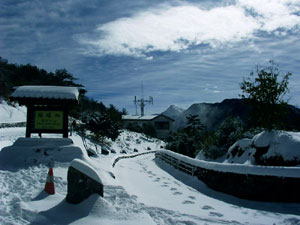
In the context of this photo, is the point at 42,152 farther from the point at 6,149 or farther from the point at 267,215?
the point at 267,215

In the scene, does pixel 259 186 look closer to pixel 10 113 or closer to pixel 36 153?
pixel 36 153

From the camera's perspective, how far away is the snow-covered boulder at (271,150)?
33.2ft

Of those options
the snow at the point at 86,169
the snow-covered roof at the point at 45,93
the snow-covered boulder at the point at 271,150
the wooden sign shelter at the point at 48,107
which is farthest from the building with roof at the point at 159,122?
the snow at the point at 86,169

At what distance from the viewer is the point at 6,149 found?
10.9 metres

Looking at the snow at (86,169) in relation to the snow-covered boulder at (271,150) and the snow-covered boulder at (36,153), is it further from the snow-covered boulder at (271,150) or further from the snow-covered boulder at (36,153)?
the snow-covered boulder at (271,150)

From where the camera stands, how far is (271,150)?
1108 centimetres

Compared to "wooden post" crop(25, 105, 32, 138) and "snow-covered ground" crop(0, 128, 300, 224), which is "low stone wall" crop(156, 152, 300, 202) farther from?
"wooden post" crop(25, 105, 32, 138)

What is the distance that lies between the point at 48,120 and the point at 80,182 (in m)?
7.11

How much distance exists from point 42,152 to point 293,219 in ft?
30.3

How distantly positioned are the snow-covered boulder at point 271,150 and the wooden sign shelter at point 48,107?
831 cm

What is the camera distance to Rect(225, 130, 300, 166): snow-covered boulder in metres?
10.1

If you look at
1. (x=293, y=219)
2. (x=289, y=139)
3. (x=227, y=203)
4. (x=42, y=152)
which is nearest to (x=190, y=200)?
(x=227, y=203)

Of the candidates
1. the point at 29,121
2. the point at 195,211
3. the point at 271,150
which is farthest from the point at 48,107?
the point at 271,150

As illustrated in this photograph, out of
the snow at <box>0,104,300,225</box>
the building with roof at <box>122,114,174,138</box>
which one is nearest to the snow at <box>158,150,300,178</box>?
Answer: the snow at <box>0,104,300,225</box>
